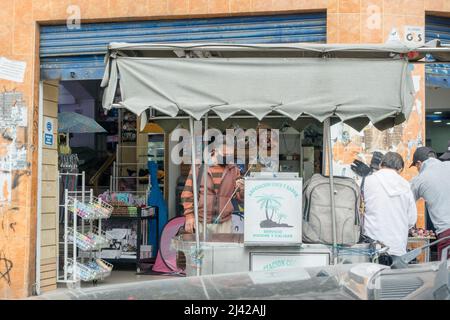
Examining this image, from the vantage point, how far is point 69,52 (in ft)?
29.4

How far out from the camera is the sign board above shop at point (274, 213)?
5.72 metres

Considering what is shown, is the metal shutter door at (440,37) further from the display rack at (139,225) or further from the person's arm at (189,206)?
the display rack at (139,225)

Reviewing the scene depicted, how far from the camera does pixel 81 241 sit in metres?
8.96

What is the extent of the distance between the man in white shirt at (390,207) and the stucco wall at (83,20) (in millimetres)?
1769

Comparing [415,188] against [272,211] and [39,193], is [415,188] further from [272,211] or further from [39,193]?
[39,193]

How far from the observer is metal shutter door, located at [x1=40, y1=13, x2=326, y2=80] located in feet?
27.6

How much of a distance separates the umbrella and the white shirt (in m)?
5.00

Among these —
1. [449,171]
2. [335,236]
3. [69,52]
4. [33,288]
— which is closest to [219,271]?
[335,236]

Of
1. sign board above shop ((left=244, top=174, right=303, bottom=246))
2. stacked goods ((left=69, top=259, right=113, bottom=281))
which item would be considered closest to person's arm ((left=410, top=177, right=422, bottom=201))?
sign board above shop ((left=244, top=174, right=303, bottom=246))
